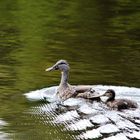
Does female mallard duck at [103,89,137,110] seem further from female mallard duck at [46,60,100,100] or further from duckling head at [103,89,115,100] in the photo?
female mallard duck at [46,60,100,100]

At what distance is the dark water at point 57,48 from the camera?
49.2 feet

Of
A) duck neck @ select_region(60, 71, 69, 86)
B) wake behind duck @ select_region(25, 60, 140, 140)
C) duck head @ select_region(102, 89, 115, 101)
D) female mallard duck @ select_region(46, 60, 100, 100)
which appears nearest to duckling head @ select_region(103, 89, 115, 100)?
duck head @ select_region(102, 89, 115, 101)

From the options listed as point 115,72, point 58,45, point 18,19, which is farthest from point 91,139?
point 18,19

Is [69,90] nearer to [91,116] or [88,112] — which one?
[88,112]

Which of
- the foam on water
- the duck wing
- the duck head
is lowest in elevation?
the foam on water

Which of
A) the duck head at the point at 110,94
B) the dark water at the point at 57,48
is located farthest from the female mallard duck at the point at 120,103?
the dark water at the point at 57,48

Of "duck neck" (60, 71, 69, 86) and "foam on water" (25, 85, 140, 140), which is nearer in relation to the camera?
"foam on water" (25, 85, 140, 140)

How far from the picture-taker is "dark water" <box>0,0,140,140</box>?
1498 cm

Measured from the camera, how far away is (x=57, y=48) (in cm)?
2330

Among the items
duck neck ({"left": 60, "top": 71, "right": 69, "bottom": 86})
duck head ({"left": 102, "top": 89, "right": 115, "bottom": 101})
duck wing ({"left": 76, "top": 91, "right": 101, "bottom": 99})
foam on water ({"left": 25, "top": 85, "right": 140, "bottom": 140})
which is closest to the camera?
foam on water ({"left": 25, "top": 85, "right": 140, "bottom": 140})

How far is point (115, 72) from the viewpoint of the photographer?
765 inches

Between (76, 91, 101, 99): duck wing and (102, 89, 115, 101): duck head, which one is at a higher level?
(102, 89, 115, 101): duck head

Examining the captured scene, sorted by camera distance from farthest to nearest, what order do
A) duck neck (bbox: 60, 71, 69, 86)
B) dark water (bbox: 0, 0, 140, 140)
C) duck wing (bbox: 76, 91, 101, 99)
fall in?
1. duck neck (bbox: 60, 71, 69, 86)
2. duck wing (bbox: 76, 91, 101, 99)
3. dark water (bbox: 0, 0, 140, 140)

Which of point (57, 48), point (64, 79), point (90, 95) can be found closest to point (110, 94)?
point (90, 95)
